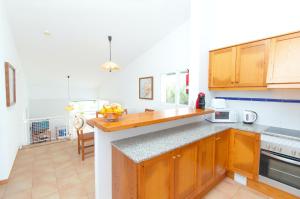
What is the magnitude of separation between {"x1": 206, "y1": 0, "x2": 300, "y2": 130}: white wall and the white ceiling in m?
0.84

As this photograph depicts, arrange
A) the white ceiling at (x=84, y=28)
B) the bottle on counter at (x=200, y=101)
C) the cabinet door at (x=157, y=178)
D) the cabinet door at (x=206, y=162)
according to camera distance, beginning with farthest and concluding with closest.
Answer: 1. the white ceiling at (x=84, y=28)
2. the bottle on counter at (x=200, y=101)
3. the cabinet door at (x=206, y=162)
4. the cabinet door at (x=157, y=178)

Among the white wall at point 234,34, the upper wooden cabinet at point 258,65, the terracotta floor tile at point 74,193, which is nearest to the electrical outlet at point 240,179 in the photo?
the white wall at point 234,34

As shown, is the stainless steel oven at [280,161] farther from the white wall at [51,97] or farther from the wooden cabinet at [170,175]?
the white wall at [51,97]

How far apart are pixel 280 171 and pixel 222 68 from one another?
165 centimetres

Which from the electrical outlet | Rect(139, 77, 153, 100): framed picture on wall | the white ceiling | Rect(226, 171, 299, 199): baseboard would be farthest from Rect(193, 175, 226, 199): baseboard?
the white ceiling

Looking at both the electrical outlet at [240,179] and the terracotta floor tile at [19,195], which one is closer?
the terracotta floor tile at [19,195]

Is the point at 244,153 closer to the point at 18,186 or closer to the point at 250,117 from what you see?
the point at 250,117

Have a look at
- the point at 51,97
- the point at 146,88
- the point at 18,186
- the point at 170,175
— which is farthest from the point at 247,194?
the point at 51,97

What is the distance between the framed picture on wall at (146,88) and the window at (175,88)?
49 cm

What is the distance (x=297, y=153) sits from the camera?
1762 mm

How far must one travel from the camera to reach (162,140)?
1769mm

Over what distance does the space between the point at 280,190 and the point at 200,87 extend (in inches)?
69.9

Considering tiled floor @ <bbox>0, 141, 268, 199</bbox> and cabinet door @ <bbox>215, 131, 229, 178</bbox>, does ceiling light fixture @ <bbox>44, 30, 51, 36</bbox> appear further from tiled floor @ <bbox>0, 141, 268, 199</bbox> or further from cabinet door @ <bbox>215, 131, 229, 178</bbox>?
cabinet door @ <bbox>215, 131, 229, 178</bbox>

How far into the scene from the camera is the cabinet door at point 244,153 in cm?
213
